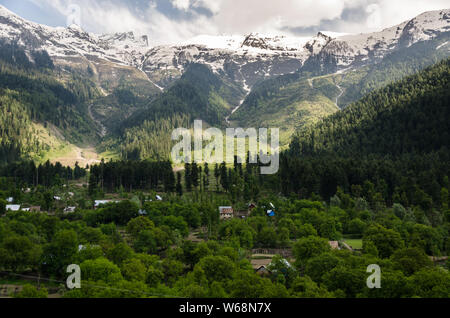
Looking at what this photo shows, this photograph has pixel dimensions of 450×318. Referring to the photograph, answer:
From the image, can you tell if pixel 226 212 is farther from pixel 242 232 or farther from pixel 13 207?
pixel 13 207

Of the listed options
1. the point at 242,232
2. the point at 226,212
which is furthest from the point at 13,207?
the point at 242,232

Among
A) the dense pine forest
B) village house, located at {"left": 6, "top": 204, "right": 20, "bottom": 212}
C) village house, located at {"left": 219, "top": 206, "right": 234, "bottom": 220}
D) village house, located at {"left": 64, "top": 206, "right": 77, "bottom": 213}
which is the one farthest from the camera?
village house, located at {"left": 64, "top": 206, "right": 77, "bottom": 213}

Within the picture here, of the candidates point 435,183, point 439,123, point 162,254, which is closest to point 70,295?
point 162,254

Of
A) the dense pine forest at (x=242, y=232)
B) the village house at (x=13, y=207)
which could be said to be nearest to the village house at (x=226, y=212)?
the dense pine forest at (x=242, y=232)

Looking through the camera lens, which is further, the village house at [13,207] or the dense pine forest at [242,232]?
the village house at [13,207]

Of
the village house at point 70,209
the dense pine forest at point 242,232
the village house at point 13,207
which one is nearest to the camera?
the dense pine forest at point 242,232

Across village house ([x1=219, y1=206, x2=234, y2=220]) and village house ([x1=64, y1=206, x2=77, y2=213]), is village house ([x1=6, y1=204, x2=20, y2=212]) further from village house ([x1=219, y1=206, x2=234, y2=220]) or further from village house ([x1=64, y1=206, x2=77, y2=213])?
village house ([x1=219, y1=206, x2=234, y2=220])

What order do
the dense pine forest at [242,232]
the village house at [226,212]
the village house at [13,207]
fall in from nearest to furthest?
the dense pine forest at [242,232] < the village house at [13,207] < the village house at [226,212]

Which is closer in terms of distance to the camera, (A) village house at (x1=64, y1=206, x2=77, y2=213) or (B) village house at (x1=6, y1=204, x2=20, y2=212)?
(B) village house at (x1=6, y1=204, x2=20, y2=212)

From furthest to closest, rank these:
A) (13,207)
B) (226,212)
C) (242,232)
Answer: (226,212), (13,207), (242,232)

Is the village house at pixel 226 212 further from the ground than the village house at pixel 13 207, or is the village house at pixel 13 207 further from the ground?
the village house at pixel 13 207

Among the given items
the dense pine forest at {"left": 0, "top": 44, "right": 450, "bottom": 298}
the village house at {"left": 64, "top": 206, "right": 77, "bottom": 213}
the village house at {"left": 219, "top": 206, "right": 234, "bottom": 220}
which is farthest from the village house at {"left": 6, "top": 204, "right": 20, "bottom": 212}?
the village house at {"left": 219, "top": 206, "right": 234, "bottom": 220}

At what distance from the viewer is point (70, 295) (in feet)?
146

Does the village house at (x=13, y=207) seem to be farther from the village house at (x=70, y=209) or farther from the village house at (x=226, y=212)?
the village house at (x=226, y=212)
